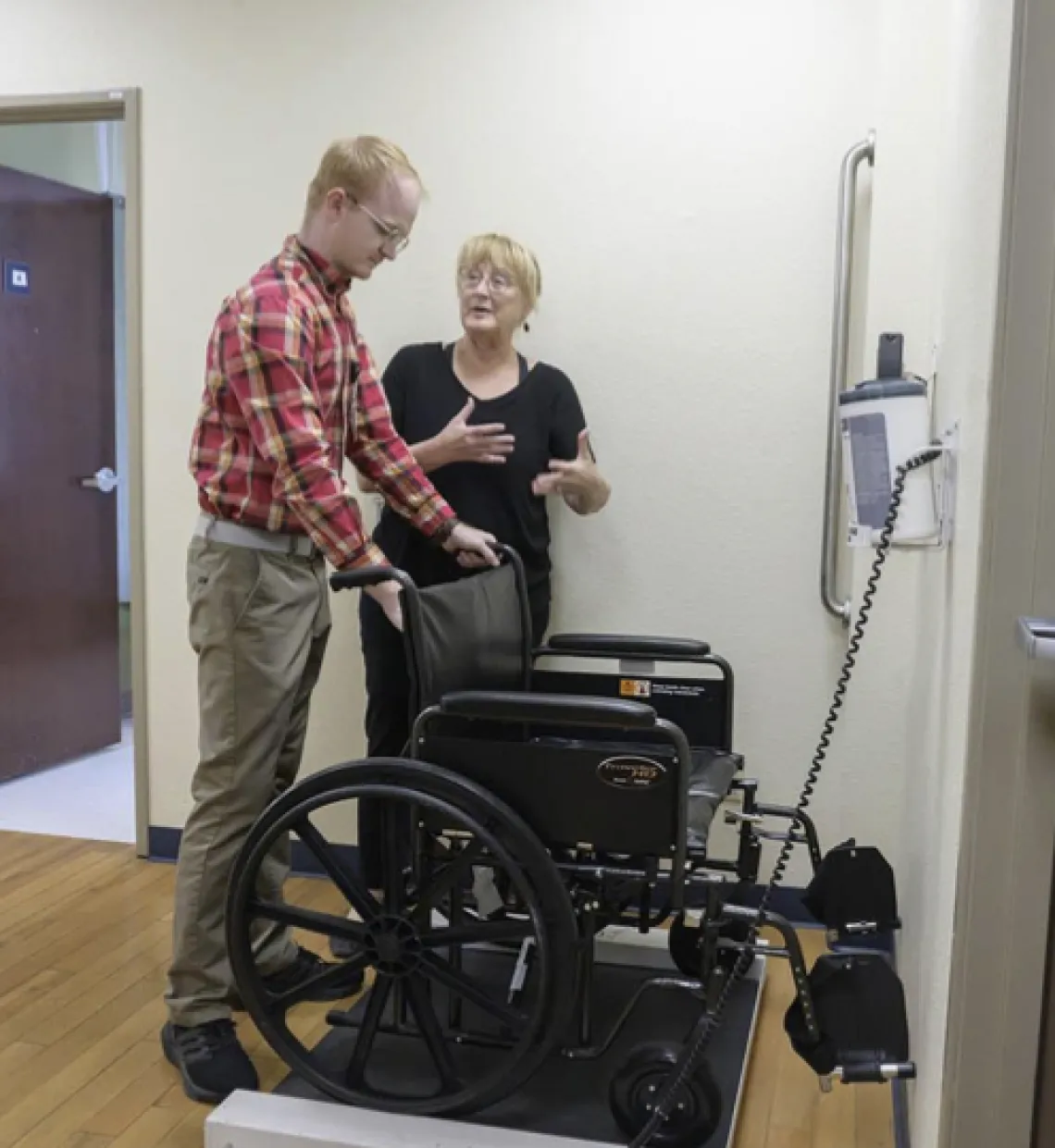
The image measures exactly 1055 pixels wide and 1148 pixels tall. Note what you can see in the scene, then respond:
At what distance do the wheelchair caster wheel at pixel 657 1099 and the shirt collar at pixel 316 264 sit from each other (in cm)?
127

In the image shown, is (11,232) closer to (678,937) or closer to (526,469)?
(526,469)

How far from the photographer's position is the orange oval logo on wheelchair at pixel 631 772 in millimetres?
1586

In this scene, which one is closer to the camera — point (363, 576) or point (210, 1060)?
point (363, 576)

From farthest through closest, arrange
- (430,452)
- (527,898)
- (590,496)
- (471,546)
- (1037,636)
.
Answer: (590,496) → (430,452) → (471,546) → (527,898) → (1037,636)

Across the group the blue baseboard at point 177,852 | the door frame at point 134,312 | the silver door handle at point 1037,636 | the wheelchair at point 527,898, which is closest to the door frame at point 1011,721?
the silver door handle at point 1037,636

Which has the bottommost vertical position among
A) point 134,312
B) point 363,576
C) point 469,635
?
point 469,635

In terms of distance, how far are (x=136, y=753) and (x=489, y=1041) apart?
4.81 feet

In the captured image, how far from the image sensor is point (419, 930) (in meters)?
1.70

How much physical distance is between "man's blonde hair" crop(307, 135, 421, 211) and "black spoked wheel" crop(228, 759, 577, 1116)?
909 millimetres

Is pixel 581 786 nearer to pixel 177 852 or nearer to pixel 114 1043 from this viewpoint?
pixel 114 1043

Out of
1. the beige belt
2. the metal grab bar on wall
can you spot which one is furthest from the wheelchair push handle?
the metal grab bar on wall

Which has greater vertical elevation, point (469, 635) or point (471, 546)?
point (471, 546)

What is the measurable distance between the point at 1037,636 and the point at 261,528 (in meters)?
1.25

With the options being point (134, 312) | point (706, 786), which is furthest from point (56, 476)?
point (706, 786)
